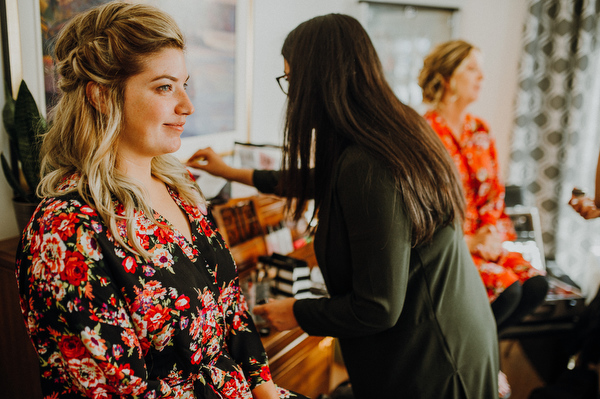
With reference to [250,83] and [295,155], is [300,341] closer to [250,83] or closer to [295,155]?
[295,155]

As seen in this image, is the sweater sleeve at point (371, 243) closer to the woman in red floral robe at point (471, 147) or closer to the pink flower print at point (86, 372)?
the pink flower print at point (86, 372)

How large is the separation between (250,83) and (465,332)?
1554 mm

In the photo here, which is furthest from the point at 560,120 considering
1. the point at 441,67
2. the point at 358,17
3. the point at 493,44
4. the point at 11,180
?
the point at 11,180

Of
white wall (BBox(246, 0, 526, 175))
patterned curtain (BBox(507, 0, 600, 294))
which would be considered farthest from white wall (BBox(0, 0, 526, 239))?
patterned curtain (BBox(507, 0, 600, 294))

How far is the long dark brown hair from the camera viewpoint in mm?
1191

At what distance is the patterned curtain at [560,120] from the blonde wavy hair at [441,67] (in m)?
1.11

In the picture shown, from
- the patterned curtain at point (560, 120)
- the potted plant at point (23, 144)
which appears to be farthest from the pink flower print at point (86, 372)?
the patterned curtain at point (560, 120)

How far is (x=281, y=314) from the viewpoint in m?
1.38

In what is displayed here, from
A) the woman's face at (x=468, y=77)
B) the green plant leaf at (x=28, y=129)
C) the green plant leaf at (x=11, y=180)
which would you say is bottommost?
the green plant leaf at (x=11, y=180)

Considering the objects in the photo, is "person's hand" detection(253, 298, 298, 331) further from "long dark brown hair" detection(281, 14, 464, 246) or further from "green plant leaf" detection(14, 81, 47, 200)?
"green plant leaf" detection(14, 81, 47, 200)

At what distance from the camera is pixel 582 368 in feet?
7.86

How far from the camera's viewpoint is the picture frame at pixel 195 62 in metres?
1.39

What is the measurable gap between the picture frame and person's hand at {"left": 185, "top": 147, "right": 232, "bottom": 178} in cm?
27

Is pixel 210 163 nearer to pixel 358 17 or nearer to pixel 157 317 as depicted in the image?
pixel 157 317
